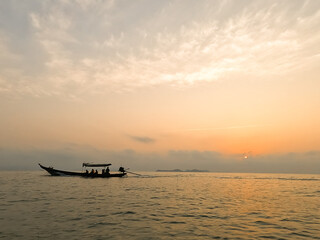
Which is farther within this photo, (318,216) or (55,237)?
(318,216)

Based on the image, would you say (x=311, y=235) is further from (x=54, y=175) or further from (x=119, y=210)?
(x=54, y=175)

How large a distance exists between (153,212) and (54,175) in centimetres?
6914

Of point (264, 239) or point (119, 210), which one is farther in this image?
point (119, 210)

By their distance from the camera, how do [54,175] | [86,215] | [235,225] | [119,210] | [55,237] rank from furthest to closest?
[54,175] → [119,210] → [86,215] → [235,225] → [55,237]

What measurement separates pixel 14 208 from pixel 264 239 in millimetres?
20415

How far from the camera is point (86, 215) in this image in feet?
62.2

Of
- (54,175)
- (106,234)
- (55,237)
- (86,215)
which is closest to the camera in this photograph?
(55,237)

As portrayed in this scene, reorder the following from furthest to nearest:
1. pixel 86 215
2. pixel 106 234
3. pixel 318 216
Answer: pixel 318 216 < pixel 86 215 < pixel 106 234

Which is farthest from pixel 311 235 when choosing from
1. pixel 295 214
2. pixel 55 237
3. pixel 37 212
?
pixel 37 212

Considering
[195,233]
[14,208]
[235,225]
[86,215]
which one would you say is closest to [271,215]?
[235,225]

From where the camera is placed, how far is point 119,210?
71.4ft

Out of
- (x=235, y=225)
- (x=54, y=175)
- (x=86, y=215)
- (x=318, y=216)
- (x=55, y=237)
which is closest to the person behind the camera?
(x=55, y=237)

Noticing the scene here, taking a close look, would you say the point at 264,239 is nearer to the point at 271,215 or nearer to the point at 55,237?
the point at 271,215

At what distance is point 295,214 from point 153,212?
12.6m
